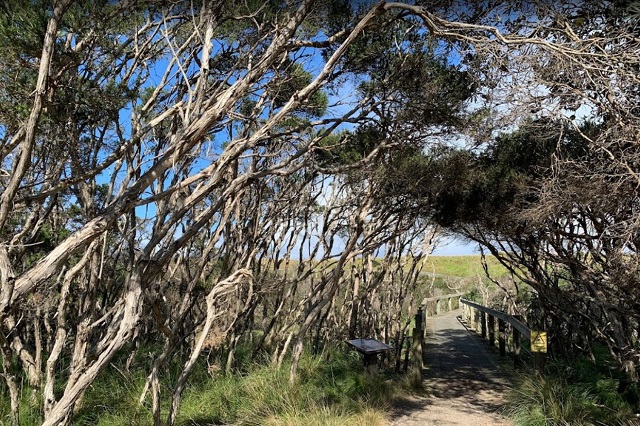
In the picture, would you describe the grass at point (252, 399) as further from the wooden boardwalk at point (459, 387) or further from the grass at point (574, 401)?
the grass at point (574, 401)

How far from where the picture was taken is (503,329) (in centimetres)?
1372

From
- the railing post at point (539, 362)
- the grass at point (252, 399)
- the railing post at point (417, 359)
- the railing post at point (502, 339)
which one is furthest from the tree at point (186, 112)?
the railing post at point (502, 339)

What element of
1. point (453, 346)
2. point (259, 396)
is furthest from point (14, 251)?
point (453, 346)

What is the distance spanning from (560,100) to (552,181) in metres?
1.03

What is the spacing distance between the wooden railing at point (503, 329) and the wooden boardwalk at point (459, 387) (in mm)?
352

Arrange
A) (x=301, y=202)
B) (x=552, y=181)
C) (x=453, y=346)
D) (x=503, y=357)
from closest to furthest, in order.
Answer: (x=552, y=181) → (x=301, y=202) → (x=503, y=357) → (x=453, y=346)

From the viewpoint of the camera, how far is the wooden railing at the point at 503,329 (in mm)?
8999

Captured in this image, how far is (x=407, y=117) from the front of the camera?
7824mm

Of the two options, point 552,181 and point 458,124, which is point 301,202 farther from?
point 552,181

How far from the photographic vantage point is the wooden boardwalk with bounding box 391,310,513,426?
7.26 m

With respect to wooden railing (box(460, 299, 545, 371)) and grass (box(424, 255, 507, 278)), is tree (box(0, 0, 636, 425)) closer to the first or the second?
wooden railing (box(460, 299, 545, 371))

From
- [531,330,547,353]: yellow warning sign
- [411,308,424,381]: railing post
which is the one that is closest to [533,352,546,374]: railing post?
[531,330,547,353]: yellow warning sign

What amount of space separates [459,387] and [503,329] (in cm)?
451

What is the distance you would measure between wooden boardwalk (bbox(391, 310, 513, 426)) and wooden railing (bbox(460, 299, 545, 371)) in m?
0.35
